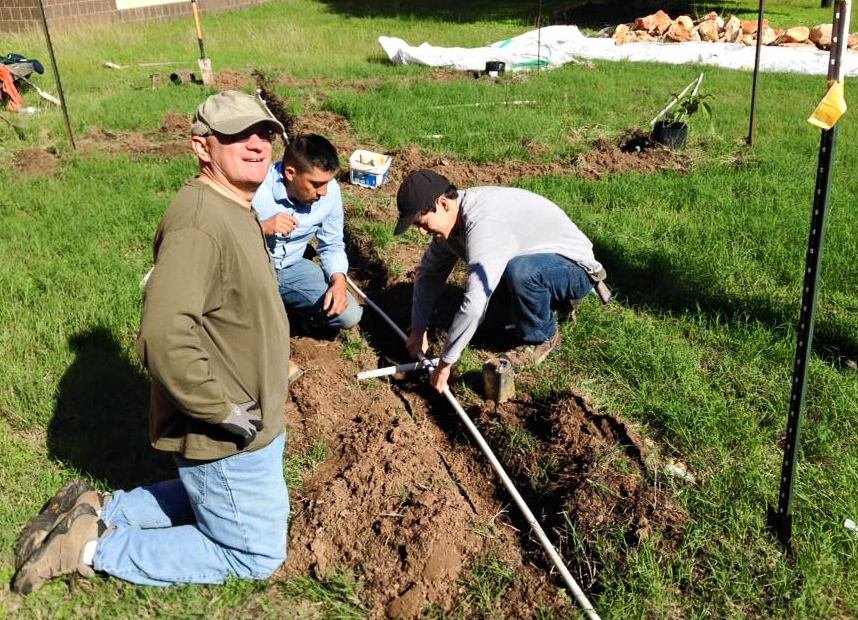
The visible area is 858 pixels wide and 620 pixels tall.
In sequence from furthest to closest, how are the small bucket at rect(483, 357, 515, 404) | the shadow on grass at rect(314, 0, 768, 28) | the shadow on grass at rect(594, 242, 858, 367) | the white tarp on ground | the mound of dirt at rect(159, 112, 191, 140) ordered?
the shadow on grass at rect(314, 0, 768, 28)
the white tarp on ground
the mound of dirt at rect(159, 112, 191, 140)
the shadow on grass at rect(594, 242, 858, 367)
the small bucket at rect(483, 357, 515, 404)

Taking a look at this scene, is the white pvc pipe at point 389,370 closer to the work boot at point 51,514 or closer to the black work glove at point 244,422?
the work boot at point 51,514

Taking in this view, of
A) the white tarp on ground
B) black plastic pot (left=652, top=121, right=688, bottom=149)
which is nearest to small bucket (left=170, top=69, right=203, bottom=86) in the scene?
the white tarp on ground

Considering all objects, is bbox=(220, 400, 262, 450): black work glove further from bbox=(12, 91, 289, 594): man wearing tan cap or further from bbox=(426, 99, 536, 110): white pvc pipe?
bbox=(426, 99, 536, 110): white pvc pipe

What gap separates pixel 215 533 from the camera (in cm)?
280

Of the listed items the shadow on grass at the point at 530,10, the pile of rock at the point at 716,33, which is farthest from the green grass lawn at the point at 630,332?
the shadow on grass at the point at 530,10

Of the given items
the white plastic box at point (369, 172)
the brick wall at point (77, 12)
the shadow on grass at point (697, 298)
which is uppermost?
the brick wall at point (77, 12)

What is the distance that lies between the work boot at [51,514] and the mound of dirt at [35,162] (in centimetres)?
584

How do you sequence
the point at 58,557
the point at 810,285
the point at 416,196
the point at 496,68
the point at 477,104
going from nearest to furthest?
the point at 810,285 → the point at 58,557 → the point at 416,196 → the point at 477,104 → the point at 496,68

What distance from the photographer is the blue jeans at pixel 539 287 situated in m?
4.31

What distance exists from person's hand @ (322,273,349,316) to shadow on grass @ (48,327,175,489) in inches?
46.5

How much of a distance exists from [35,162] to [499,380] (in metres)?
6.68

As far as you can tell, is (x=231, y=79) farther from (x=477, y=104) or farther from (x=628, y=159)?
(x=628, y=159)

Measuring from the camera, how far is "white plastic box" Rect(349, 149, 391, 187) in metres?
7.50

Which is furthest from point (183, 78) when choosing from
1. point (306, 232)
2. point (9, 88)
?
point (306, 232)
